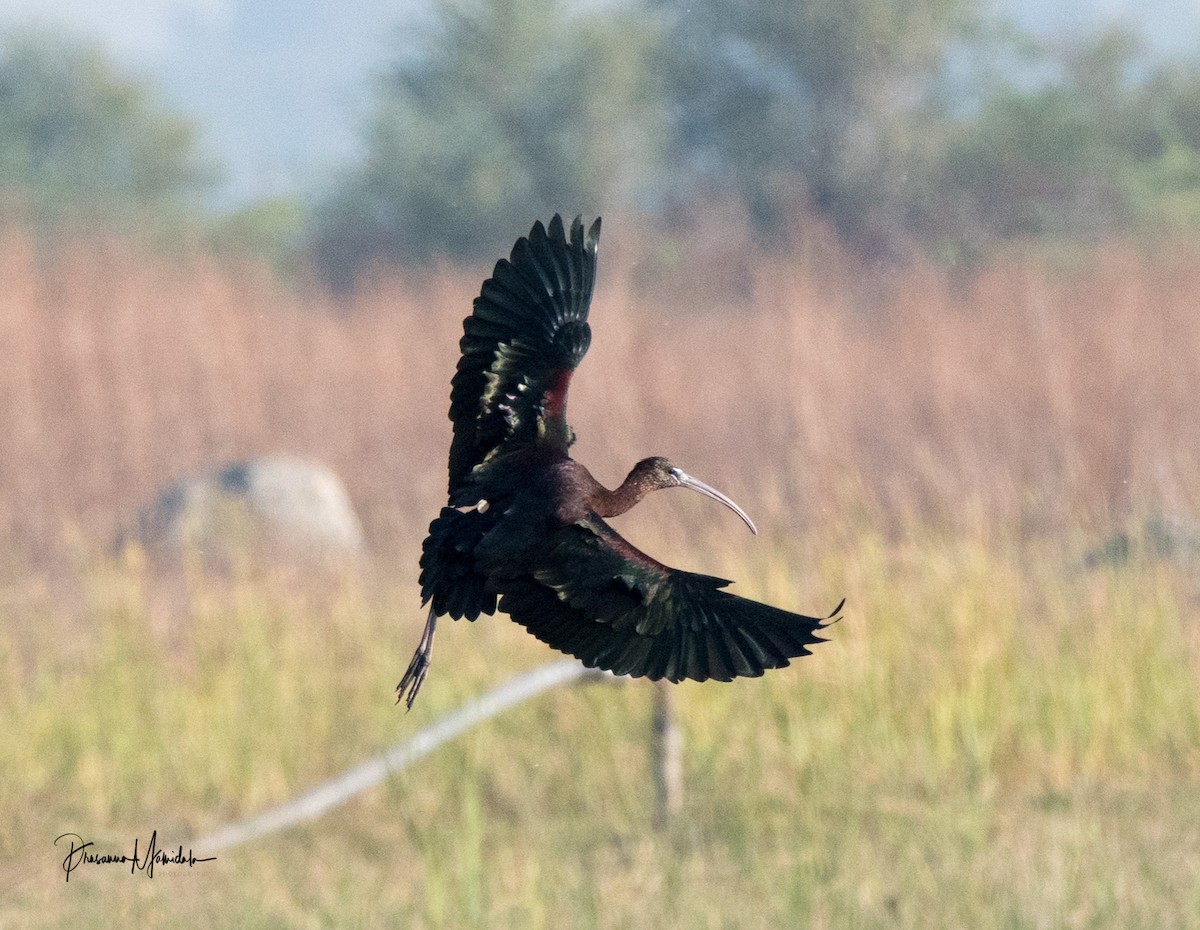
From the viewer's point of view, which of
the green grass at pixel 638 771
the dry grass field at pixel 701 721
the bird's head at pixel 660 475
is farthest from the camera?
the green grass at pixel 638 771

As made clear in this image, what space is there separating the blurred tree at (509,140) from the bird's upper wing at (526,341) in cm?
3737

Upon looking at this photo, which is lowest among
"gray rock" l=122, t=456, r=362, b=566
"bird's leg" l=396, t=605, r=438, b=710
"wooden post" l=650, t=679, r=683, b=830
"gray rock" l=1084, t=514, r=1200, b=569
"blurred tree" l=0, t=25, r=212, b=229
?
"bird's leg" l=396, t=605, r=438, b=710

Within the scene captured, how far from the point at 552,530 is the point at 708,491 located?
15 centimetres

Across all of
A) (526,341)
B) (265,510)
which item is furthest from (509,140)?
(526,341)

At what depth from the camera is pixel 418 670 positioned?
1.17 m

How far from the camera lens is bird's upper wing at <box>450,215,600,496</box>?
1284 millimetres

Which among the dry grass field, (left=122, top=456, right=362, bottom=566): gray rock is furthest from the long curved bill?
(left=122, top=456, right=362, bottom=566): gray rock

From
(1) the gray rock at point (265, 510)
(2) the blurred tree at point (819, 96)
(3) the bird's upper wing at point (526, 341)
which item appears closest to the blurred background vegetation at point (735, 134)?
(2) the blurred tree at point (819, 96)

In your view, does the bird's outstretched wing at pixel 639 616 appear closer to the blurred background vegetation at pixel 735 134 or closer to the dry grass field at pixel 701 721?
the dry grass field at pixel 701 721

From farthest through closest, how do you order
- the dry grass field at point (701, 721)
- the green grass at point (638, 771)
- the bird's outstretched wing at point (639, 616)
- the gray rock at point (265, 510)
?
the gray rock at point (265, 510) → the green grass at point (638, 771) → the dry grass field at point (701, 721) → the bird's outstretched wing at point (639, 616)

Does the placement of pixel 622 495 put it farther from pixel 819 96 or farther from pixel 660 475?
pixel 819 96

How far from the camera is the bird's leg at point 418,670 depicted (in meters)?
1.14

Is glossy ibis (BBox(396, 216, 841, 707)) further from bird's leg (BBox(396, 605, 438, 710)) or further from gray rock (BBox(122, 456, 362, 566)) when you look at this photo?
gray rock (BBox(122, 456, 362, 566))

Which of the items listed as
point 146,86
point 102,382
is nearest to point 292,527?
point 102,382
